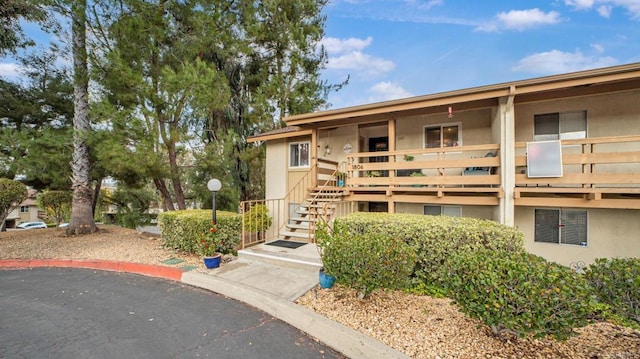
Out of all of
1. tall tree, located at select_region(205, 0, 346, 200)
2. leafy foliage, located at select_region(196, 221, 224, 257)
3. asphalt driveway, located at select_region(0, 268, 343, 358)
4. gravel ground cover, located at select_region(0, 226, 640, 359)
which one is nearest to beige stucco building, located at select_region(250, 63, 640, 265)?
leafy foliage, located at select_region(196, 221, 224, 257)

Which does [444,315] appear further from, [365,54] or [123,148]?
[365,54]

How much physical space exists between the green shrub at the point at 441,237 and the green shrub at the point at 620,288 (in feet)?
3.90

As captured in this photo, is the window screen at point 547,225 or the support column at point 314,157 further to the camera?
the support column at point 314,157

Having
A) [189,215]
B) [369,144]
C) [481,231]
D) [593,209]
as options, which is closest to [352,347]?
[481,231]

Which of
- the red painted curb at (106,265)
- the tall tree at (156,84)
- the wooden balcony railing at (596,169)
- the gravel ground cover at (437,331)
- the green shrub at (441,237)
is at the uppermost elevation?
the tall tree at (156,84)

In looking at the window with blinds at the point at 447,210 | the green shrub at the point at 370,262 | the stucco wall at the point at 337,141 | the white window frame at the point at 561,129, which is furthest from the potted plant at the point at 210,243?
the white window frame at the point at 561,129

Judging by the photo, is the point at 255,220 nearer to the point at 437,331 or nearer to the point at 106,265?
the point at 106,265

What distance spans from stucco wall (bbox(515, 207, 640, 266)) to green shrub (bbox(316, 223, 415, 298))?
207 inches

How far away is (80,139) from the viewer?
8516mm

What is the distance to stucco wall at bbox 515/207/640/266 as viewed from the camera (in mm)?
5738

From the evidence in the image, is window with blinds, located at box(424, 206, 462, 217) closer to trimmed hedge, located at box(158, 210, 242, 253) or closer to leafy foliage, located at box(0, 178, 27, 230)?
trimmed hedge, located at box(158, 210, 242, 253)

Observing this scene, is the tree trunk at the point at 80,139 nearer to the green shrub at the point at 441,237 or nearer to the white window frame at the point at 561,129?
the green shrub at the point at 441,237

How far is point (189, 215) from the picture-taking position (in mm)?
6535

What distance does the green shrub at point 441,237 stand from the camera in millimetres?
4066
